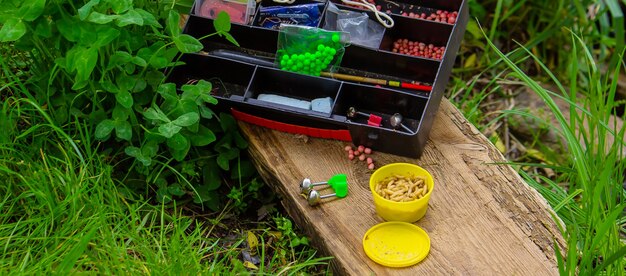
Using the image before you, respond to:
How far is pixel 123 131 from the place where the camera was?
2.55m

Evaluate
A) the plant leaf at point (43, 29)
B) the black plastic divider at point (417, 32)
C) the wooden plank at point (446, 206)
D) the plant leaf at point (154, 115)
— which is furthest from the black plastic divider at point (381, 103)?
the plant leaf at point (43, 29)

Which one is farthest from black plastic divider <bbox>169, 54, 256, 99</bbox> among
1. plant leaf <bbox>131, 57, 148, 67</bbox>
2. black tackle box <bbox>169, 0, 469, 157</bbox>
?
plant leaf <bbox>131, 57, 148, 67</bbox>

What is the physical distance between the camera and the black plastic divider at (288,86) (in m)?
2.77

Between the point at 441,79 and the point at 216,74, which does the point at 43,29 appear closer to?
the point at 216,74

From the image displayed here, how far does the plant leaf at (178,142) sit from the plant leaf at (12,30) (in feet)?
1.77

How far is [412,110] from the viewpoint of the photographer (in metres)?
2.73

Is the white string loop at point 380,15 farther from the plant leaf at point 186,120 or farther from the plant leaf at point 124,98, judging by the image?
the plant leaf at point 124,98

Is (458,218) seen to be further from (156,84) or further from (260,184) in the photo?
(156,84)

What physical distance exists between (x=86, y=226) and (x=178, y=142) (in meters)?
0.38

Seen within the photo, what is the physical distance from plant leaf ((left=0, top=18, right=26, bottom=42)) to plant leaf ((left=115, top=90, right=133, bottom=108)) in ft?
1.10

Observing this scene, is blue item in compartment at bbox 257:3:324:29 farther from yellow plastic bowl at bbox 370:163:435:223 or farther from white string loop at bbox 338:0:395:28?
yellow plastic bowl at bbox 370:163:435:223

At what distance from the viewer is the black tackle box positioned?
2.67 metres

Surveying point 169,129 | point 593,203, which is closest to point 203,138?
point 169,129

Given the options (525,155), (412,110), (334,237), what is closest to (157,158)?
(334,237)
